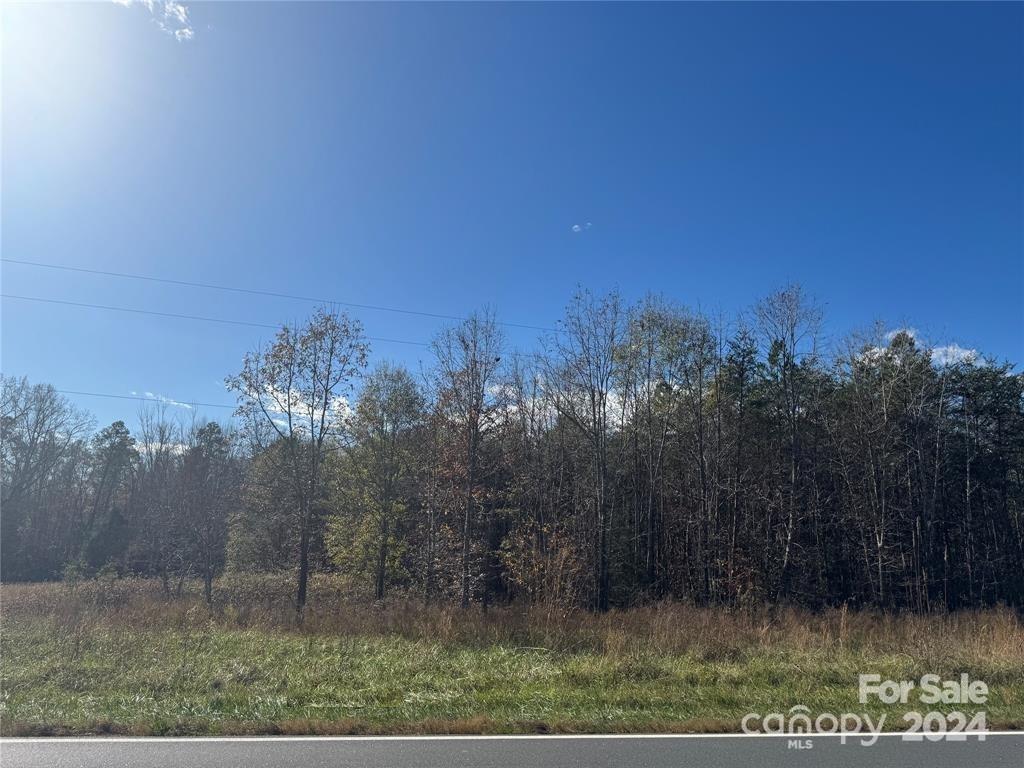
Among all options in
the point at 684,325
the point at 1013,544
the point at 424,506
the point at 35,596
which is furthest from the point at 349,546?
the point at 1013,544

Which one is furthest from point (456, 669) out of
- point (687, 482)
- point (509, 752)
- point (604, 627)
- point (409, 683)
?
point (687, 482)

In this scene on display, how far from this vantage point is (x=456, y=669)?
9.70 m

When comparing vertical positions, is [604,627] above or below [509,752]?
below

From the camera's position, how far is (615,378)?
26.1 meters

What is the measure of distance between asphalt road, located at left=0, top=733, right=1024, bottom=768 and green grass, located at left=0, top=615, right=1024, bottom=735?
43cm

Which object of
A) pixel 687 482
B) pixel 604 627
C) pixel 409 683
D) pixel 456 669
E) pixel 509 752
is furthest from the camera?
pixel 687 482

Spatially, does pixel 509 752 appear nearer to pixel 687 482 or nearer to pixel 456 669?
pixel 456 669

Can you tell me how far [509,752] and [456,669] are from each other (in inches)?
168

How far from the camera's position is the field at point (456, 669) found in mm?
6898

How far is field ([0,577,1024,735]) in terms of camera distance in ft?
22.6

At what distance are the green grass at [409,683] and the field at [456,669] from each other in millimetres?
38

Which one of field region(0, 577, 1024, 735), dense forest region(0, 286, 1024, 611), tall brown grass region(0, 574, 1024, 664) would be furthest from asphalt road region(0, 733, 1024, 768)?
dense forest region(0, 286, 1024, 611)

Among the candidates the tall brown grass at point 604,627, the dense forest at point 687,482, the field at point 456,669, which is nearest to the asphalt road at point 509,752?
the field at point 456,669

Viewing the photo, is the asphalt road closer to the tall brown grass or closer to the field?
the field
